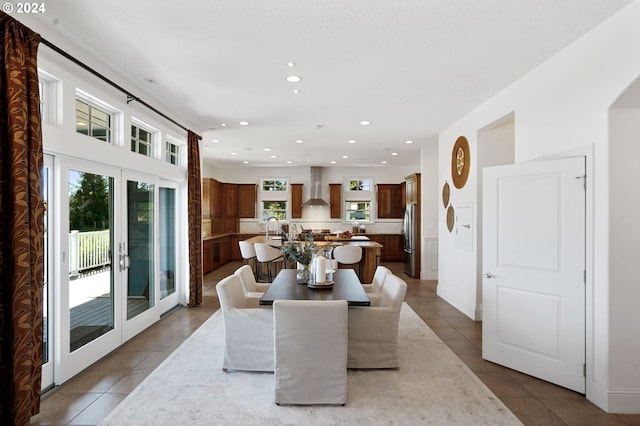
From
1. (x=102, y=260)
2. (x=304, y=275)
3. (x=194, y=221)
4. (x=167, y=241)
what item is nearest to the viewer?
(x=102, y=260)

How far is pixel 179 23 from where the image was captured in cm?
269

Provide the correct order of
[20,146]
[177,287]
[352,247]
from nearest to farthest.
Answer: [20,146] < [177,287] < [352,247]

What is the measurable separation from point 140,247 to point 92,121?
5.46 feet

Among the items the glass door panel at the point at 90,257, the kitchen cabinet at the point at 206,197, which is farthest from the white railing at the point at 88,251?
the kitchen cabinet at the point at 206,197

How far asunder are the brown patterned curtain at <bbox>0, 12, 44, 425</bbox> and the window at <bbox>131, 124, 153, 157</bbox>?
6.34 ft

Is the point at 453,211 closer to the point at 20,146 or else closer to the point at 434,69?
the point at 434,69

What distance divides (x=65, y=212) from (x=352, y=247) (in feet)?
13.5

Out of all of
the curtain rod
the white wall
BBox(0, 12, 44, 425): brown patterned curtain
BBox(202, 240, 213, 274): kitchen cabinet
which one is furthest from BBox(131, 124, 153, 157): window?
the white wall

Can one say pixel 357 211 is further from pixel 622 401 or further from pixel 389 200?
pixel 622 401

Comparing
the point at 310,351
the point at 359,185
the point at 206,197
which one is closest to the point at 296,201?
the point at 359,185

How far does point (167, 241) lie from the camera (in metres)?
5.31

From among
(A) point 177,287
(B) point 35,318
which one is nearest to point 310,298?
(B) point 35,318

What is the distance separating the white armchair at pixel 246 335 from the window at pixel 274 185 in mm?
8074

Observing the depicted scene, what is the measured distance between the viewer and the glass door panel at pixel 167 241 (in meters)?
5.12
